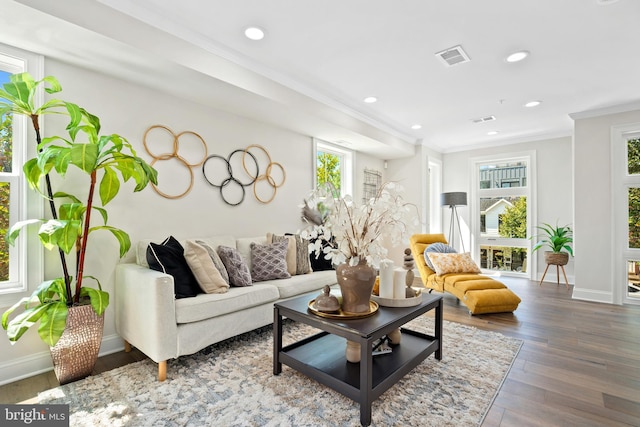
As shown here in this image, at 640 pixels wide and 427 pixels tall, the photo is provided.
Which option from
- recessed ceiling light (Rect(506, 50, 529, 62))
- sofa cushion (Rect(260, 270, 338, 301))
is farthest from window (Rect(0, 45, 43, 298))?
recessed ceiling light (Rect(506, 50, 529, 62))

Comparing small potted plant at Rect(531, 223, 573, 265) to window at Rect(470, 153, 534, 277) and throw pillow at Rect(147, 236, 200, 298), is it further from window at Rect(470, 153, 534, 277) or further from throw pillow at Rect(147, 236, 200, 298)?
throw pillow at Rect(147, 236, 200, 298)

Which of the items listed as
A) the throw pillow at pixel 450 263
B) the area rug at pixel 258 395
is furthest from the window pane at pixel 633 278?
the area rug at pixel 258 395

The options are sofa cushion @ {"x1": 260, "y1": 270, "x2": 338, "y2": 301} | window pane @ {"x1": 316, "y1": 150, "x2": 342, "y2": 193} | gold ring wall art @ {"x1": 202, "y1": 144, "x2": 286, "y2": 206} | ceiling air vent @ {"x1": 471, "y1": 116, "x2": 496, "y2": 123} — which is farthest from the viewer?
window pane @ {"x1": 316, "y1": 150, "x2": 342, "y2": 193}

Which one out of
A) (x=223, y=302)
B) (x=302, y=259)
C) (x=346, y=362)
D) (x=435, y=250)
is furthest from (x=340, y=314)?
(x=435, y=250)

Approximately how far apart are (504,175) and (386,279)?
4943mm

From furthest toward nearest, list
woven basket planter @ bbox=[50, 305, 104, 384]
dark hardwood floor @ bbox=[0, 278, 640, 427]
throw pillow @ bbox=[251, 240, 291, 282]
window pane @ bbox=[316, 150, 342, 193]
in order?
window pane @ bbox=[316, 150, 342, 193]
throw pillow @ bbox=[251, 240, 291, 282]
woven basket planter @ bbox=[50, 305, 104, 384]
dark hardwood floor @ bbox=[0, 278, 640, 427]

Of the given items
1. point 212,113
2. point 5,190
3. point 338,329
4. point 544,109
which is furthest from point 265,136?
point 544,109

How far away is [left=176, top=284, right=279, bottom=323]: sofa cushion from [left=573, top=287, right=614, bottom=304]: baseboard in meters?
4.14

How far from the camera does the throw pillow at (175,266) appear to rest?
2.42 metres

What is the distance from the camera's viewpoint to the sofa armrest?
2.11 metres

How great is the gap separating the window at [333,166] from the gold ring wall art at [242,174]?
82 cm

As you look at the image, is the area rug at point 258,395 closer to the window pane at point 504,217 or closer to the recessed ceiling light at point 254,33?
the recessed ceiling light at point 254,33

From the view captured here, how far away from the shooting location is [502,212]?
5.94 meters

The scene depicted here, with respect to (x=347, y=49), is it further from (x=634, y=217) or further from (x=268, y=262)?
(x=634, y=217)
